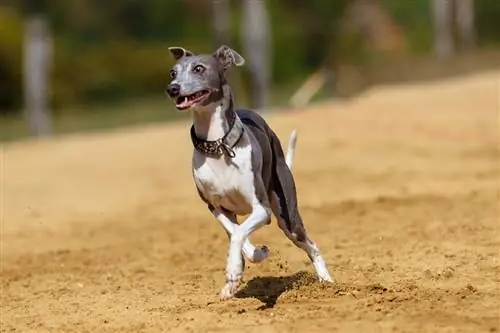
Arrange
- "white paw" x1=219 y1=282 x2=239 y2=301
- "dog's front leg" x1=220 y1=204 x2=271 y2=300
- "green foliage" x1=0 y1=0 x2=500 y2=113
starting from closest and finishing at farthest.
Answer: "dog's front leg" x1=220 y1=204 x2=271 y2=300 → "white paw" x1=219 y1=282 x2=239 y2=301 → "green foliage" x1=0 y1=0 x2=500 y2=113

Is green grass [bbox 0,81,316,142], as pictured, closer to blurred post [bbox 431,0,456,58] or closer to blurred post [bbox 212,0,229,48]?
blurred post [bbox 212,0,229,48]

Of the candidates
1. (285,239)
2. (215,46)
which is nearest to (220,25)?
(215,46)

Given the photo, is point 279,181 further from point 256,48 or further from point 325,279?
point 256,48

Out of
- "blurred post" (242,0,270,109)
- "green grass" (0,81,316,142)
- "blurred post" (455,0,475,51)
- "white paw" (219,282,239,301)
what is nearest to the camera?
"white paw" (219,282,239,301)

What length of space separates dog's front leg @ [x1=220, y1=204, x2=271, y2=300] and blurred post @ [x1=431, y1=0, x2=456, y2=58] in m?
18.3

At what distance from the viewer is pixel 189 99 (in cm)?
663

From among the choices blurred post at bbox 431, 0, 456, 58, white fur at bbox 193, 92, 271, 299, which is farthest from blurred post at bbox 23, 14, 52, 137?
white fur at bbox 193, 92, 271, 299

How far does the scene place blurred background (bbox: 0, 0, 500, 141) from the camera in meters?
22.0

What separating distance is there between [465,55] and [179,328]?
18.9 metres

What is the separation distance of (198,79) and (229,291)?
1187 mm

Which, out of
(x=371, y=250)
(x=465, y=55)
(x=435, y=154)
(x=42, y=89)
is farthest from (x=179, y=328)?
(x=465, y=55)

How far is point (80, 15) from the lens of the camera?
29.3 meters

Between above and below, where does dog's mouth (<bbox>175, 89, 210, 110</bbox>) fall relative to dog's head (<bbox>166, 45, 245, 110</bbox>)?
below

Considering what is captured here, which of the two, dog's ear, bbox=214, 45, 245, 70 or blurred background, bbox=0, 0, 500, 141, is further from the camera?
blurred background, bbox=0, 0, 500, 141
